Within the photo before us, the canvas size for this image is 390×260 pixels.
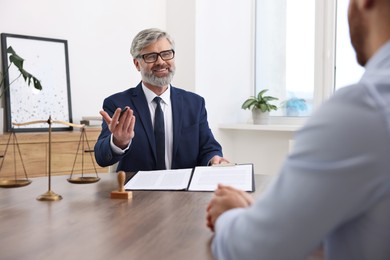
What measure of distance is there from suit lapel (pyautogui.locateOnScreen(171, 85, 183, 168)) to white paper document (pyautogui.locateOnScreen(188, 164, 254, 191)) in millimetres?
505

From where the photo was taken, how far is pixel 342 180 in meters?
0.61

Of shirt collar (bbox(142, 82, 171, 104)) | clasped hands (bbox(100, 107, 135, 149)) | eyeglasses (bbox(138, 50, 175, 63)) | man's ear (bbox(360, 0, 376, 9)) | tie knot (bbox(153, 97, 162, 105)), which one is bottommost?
clasped hands (bbox(100, 107, 135, 149))

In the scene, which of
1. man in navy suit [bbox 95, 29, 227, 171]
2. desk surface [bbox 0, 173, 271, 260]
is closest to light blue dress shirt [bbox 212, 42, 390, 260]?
desk surface [bbox 0, 173, 271, 260]

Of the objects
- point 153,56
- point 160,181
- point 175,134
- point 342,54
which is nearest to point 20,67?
point 153,56

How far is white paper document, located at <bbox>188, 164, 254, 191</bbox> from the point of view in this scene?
5.96 feet

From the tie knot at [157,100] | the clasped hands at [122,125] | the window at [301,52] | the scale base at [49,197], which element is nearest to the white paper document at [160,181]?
the clasped hands at [122,125]

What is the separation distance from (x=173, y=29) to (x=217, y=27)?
448mm

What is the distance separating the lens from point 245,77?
501 cm

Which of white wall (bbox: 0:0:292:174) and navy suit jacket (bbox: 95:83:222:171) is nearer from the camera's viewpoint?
navy suit jacket (bbox: 95:83:222:171)

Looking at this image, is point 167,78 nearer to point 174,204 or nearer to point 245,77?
point 174,204

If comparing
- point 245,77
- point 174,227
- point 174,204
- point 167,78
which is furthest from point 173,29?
point 174,227

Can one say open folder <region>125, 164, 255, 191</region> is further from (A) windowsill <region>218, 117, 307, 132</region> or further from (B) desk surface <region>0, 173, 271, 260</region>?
(A) windowsill <region>218, 117, 307, 132</region>

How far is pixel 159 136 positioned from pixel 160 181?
669 millimetres

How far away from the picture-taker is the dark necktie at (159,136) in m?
2.58
